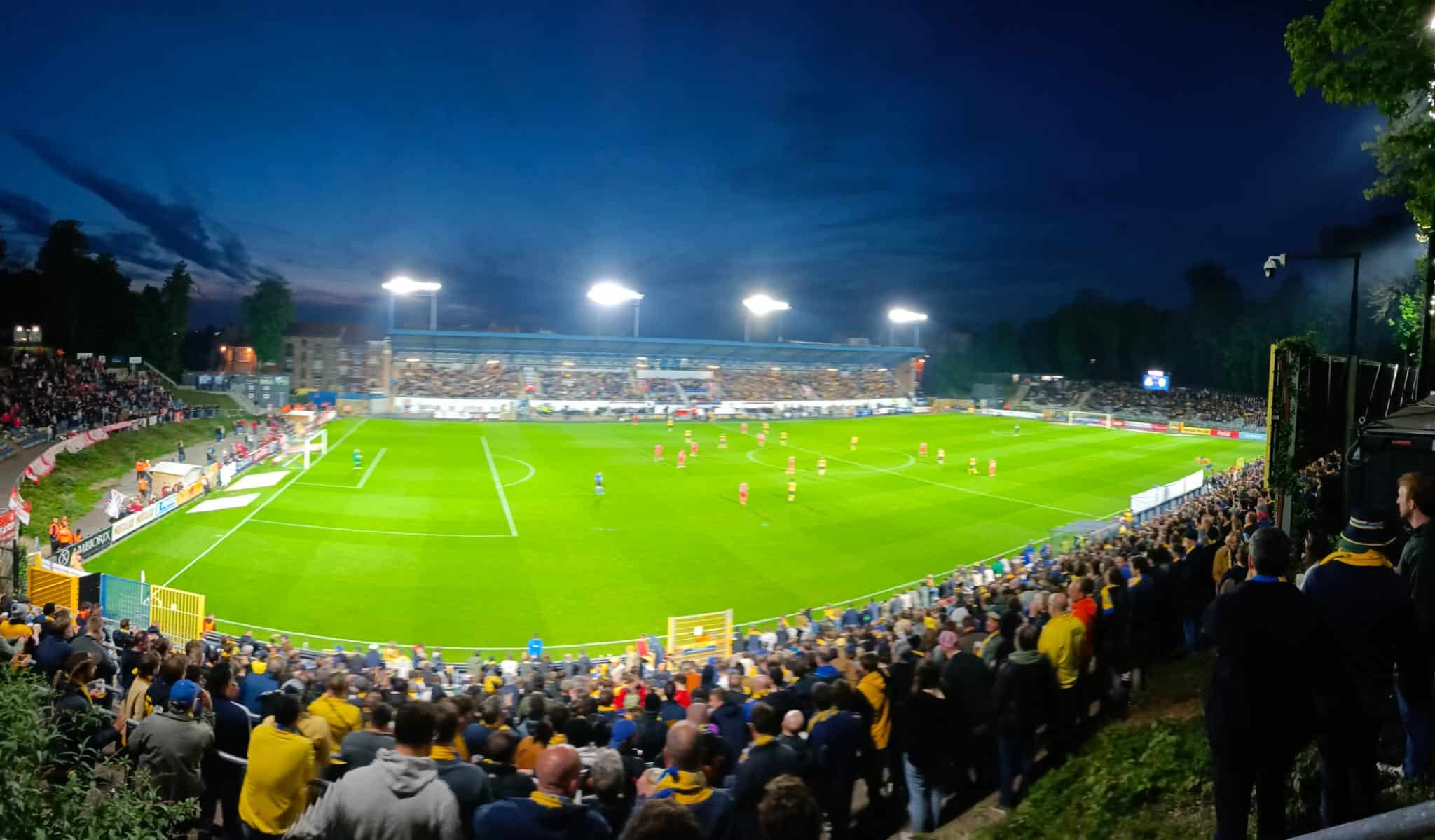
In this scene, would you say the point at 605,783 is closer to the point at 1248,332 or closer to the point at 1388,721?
the point at 1388,721

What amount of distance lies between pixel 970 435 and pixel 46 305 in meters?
75.6

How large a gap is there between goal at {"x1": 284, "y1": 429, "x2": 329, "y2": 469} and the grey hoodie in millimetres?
37365

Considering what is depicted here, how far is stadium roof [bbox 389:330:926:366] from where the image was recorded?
72.9 metres

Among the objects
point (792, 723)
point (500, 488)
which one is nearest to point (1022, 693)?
point (792, 723)

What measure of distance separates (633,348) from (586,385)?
24.4 ft

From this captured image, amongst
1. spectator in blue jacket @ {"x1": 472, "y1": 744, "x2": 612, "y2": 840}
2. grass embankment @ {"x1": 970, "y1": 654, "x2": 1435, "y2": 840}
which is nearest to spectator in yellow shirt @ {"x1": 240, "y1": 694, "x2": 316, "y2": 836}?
spectator in blue jacket @ {"x1": 472, "y1": 744, "x2": 612, "y2": 840}

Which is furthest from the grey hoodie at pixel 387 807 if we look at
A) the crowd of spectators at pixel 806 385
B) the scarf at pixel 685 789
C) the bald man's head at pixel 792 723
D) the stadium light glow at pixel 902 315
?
the stadium light glow at pixel 902 315

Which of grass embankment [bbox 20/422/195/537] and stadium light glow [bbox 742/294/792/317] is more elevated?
stadium light glow [bbox 742/294/792/317]

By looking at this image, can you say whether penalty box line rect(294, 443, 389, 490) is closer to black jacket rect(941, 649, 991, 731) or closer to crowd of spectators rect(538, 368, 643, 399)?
black jacket rect(941, 649, 991, 731)

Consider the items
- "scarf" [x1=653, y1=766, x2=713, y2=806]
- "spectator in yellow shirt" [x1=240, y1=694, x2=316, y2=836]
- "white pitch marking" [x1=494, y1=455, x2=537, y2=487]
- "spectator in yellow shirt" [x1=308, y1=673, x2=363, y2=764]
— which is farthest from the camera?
"white pitch marking" [x1=494, y1=455, x2=537, y2=487]

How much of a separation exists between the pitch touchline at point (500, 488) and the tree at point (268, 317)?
59507 millimetres

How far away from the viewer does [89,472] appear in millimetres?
32344

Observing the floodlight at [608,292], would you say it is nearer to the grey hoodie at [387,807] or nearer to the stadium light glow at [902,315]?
the stadium light glow at [902,315]

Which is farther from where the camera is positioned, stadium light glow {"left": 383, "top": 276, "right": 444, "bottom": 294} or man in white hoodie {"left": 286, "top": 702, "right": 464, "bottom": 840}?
stadium light glow {"left": 383, "top": 276, "right": 444, "bottom": 294}
